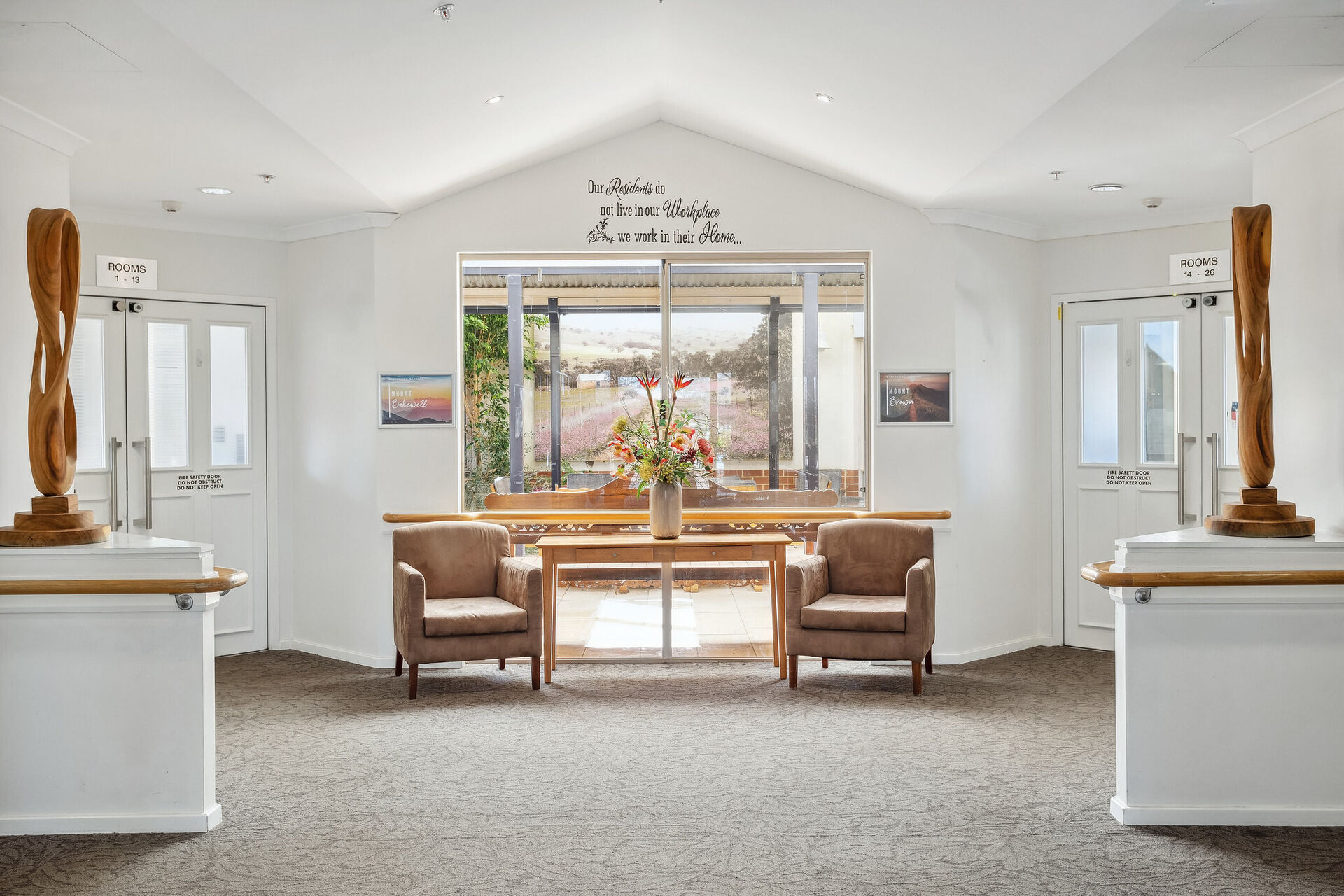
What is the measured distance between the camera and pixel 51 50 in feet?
12.0

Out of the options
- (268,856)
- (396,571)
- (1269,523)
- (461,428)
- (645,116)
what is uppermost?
(645,116)

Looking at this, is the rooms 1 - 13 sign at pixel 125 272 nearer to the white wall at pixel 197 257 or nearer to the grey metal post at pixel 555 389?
the white wall at pixel 197 257

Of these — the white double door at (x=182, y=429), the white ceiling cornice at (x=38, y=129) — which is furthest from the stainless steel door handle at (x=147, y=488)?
the white ceiling cornice at (x=38, y=129)

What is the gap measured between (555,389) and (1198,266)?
4.00 meters

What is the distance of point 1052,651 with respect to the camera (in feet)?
22.3

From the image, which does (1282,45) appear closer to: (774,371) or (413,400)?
(774,371)

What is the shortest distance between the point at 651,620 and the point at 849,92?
3.43 m

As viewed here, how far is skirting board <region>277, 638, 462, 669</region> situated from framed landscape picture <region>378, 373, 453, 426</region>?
1.49 m

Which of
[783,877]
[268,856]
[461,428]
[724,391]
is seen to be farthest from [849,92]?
[268,856]

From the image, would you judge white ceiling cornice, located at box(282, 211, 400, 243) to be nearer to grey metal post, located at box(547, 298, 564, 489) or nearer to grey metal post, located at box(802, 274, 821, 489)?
grey metal post, located at box(547, 298, 564, 489)

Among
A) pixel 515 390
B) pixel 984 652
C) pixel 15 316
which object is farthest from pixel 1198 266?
pixel 15 316

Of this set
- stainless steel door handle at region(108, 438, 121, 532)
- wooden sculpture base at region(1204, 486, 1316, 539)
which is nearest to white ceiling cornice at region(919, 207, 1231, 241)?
wooden sculpture base at region(1204, 486, 1316, 539)

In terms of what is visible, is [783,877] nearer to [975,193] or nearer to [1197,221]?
[975,193]

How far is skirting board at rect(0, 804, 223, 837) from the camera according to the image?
3713mm
